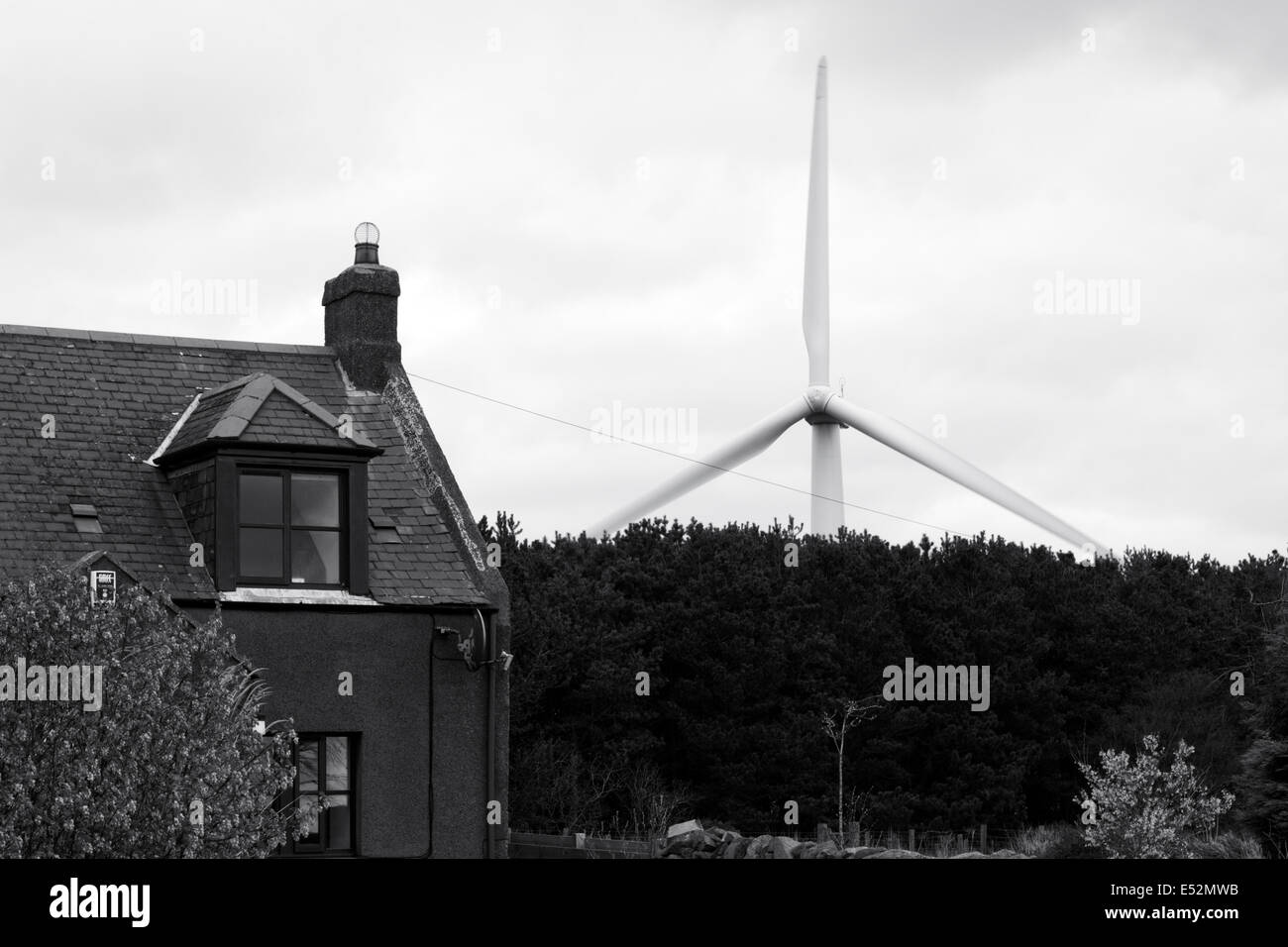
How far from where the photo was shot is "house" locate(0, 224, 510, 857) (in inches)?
913

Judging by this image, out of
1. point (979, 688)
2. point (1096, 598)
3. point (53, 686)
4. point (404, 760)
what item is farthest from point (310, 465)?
point (1096, 598)

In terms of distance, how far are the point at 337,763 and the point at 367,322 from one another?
7313mm

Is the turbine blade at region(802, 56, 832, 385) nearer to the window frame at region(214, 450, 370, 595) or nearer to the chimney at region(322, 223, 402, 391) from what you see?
the chimney at region(322, 223, 402, 391)

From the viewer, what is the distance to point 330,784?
23.5 meters

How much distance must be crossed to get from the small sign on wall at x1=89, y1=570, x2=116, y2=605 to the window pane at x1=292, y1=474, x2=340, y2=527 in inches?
121

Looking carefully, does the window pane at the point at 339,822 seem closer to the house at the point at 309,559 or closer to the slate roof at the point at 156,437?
the house at the point at 309,559

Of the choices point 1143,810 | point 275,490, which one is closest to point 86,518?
point 275,490

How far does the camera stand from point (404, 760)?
2378 centimetres

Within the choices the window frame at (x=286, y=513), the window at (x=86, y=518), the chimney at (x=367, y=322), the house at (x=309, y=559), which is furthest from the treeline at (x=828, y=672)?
the window at (x=86, y=518)

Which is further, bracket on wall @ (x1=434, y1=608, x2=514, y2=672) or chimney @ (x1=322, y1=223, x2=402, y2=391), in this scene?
chimney @ (x1=322, y1=223, x2=402, y2=391)

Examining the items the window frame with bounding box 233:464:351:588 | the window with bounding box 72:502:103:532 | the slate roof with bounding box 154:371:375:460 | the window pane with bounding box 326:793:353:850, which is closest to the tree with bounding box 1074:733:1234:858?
the window pane with bounding box 326:793:353:850

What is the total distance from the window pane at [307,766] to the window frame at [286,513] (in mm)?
2144

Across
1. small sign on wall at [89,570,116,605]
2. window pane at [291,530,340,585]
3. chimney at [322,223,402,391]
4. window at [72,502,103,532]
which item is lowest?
small sign on wall at [89,570,116,605]
